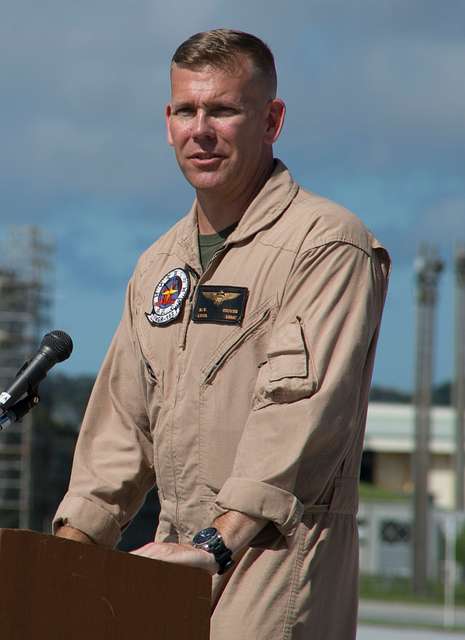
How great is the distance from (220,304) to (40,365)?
Result: 50 centimetres

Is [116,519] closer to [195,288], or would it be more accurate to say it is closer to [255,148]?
[195,288]

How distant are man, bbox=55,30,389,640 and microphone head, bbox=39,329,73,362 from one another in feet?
1.12

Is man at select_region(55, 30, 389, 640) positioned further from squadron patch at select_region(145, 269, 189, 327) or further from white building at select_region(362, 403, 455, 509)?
white building at select_region(362, 403, 455, 509)

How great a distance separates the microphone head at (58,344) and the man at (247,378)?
343 mm

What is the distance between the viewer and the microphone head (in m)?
3.68

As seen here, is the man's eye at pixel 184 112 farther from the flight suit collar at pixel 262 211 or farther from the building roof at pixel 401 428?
the building roof at pixel 401 428

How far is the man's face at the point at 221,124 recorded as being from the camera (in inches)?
154

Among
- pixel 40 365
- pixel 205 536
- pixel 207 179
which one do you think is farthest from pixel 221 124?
pixel 205 536

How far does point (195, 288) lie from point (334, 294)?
0.42m

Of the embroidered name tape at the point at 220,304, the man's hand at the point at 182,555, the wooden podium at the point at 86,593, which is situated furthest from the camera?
the embroidered name tape at the point at 220,304

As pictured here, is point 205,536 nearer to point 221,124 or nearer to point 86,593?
point 86,593

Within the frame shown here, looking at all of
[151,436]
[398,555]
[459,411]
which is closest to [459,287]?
[459,411]

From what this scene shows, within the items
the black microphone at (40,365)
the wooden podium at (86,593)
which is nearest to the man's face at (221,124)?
the black microphone at (40,365)

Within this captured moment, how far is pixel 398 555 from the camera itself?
51.9m
